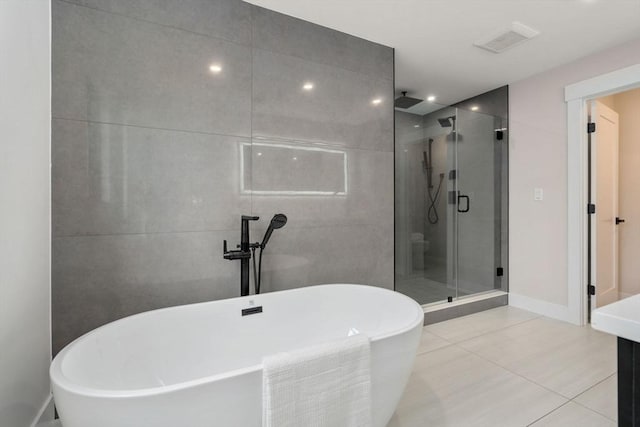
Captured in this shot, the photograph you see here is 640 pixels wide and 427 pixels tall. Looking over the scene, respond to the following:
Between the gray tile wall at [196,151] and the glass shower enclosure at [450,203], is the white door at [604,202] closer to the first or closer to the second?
the glass shower enclosure at [450,203]

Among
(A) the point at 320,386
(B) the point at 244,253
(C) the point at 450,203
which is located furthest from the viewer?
(C) the point at 450,203

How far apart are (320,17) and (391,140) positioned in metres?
1.09

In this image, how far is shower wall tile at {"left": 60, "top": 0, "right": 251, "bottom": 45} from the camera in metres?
1.71

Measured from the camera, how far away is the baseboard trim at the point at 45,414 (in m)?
1.42

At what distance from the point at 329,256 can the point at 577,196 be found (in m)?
2.38

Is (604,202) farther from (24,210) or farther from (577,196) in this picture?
(24,210)

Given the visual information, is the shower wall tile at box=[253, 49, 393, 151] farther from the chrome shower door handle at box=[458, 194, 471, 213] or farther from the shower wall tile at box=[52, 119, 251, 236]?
the chrome shower door handle at box=[458, 194, 471, 213]

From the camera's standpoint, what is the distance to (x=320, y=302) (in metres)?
1.97

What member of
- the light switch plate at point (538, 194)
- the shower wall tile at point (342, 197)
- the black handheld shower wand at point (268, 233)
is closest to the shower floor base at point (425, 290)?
the shower wall tile at point (342, 197)

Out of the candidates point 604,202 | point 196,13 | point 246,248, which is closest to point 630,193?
point 604,202

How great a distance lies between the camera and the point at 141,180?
175 centimetres

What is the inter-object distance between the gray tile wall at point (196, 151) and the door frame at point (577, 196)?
1874 mm

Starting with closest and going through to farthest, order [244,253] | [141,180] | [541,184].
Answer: [141,180] → [244,253] → [541,184]

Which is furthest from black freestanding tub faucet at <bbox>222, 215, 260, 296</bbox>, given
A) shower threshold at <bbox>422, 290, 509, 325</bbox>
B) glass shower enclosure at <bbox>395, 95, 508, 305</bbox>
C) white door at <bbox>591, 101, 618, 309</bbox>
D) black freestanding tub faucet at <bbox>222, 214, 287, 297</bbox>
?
white door at <bbox>591, 101, 618, 309</bbox>
